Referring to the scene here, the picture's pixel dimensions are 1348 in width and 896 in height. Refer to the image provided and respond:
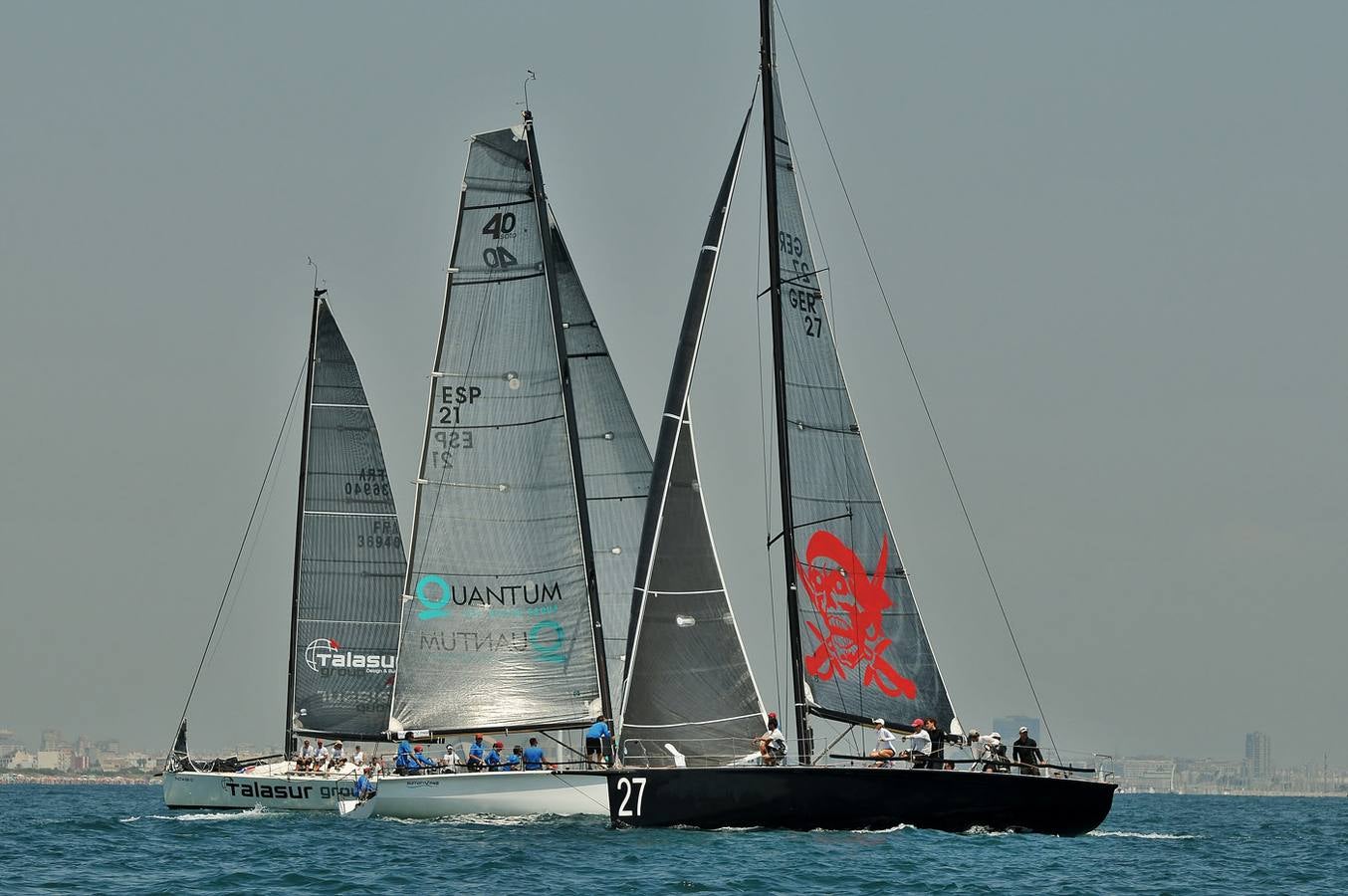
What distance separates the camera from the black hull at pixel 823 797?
93.2 ft

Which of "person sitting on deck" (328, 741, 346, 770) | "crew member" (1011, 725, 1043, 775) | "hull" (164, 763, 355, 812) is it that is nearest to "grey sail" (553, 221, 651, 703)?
"hull" (164, 763, 355, 812)

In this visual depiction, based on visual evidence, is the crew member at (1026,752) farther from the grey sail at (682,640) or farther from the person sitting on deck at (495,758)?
the person sitting on deck at (495,758)

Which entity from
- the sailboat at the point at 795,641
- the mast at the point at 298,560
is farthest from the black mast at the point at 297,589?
the sailboat at the point at 795,641

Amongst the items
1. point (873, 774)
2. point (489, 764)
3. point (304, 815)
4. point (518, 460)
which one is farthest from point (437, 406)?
point (873, 774)

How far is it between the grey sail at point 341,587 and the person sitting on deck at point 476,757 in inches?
334

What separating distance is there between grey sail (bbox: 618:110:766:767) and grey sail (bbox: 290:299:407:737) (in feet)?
48.4

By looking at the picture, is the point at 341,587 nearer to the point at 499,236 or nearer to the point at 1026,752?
the point at 499,236

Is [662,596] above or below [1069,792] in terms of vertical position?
above

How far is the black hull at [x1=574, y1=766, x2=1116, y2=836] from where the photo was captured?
28.4 metres

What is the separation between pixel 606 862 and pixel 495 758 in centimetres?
866

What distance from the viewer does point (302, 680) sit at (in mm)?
44000

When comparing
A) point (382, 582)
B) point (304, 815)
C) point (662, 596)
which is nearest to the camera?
point (662, 596)

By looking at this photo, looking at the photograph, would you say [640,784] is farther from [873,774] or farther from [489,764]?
[489,764]

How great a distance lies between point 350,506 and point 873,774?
1906 centimetres
